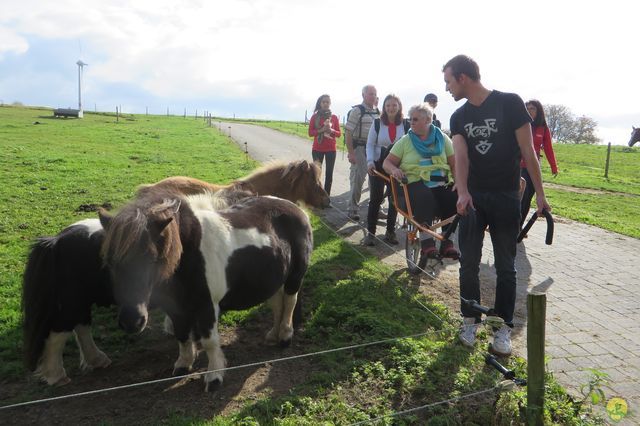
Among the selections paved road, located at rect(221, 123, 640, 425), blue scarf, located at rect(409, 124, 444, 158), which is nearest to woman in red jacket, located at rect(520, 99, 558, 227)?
paved road, located at rect(221, 123, 640, 425)

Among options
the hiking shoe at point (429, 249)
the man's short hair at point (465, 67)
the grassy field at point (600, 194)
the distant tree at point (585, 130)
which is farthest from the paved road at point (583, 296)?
→ the distant tree at point (585, 130)

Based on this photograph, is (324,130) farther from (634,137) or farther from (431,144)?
(634,137)

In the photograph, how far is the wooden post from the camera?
10.0ft

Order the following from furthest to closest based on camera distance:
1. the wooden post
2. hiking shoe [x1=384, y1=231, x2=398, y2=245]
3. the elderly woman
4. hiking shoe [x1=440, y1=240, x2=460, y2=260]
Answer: hiking shoe [x1=384, y1=231, x2=398, y2=245], the elderly woman, hiking shoe [x1=440, y1=240, x2=460, y2=260], the wooden post

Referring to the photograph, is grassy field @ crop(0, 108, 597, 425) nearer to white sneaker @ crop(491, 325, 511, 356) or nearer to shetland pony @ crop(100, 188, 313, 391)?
white sneaker @ crop(491, 325, 511, 356)

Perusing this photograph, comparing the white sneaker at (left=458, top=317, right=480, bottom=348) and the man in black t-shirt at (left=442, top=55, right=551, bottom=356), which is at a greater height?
the man in black t-shirt at (left=442, top=55, right=551, bottom=356)

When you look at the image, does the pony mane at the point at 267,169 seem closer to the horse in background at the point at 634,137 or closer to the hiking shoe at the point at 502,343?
the hiking shoe at the point at 502,343

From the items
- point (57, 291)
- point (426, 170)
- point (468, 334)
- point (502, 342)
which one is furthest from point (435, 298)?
point (57, 291)

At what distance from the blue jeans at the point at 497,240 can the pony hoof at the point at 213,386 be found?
245cm

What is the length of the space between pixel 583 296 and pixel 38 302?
20.5 ft

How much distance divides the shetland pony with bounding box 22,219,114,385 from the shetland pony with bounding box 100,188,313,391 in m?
0.68

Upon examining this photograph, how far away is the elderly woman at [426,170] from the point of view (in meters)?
6.17

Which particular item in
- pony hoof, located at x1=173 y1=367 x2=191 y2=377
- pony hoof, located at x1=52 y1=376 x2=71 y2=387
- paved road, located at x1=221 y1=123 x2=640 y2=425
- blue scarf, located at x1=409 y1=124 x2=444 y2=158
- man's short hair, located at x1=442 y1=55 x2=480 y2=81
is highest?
man's short hair, located at x1=442 y1=55 x2=480 y2=81

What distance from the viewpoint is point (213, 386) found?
3.89m
